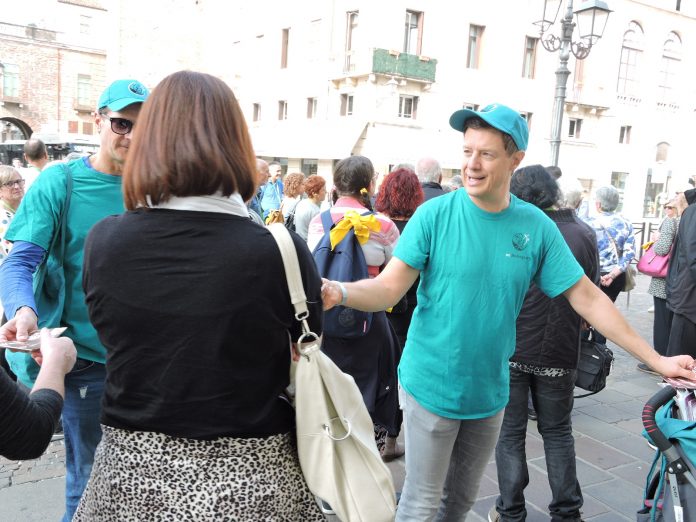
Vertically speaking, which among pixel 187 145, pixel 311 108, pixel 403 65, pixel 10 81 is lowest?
pixel 187 145

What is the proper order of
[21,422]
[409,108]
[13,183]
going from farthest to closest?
[409,108], [13,183], [21,422]

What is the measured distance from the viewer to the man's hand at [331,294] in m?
1.84

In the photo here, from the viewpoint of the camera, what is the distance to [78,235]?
7.82ft

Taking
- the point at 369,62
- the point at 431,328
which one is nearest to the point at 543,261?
the point at 431,328

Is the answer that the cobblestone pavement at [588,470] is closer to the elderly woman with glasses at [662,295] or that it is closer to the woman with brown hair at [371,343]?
the woman with brown hair at [371,343]

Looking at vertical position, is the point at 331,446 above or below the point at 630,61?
below

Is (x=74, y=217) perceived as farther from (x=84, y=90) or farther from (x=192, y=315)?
(x=84, y=90)

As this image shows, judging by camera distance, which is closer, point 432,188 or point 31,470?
point 31,470

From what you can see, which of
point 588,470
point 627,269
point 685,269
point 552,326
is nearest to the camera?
point 552,326

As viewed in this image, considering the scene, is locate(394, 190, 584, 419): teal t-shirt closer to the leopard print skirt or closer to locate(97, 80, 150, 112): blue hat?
the leopard print skirt

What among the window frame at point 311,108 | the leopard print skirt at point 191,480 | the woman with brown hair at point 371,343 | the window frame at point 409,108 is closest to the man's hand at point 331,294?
the leopard print skirt at point 191,480

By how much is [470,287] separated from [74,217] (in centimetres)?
161

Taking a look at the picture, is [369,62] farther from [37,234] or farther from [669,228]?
[37,234]

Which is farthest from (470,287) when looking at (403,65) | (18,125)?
(18,125)
